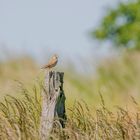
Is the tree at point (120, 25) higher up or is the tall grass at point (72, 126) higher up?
the tree at point (120, 25)

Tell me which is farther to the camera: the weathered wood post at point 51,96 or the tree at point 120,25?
the tree at point 120,25

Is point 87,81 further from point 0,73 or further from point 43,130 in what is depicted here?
point 43,130

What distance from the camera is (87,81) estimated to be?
68.6ft

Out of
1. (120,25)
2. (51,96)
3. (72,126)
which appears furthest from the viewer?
(120,25)

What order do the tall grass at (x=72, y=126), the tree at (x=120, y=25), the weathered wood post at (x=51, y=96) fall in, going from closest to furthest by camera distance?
the tall grass at (x=72, y=126) < the weathered wood post at (x=51, y=96) < the tree at (x=120, y=25)

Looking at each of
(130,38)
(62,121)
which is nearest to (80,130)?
(62,121)

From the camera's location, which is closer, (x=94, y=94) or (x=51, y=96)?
(x=51, y=96)

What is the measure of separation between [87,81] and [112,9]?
1205cm

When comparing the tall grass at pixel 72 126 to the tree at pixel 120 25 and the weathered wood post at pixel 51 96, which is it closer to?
the weathered wood post at pixel 51 96

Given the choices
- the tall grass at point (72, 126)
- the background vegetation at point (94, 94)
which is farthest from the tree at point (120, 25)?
the tall grass at point (72, 126)

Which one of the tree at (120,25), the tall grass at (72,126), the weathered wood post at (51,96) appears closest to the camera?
the tall grass at (72,126)

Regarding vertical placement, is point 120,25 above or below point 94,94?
above

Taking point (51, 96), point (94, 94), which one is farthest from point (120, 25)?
point (51, 96)

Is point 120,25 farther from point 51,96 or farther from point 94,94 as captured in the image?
point 51,96
